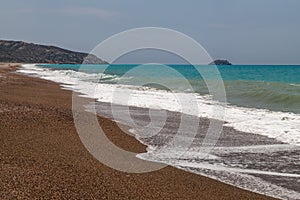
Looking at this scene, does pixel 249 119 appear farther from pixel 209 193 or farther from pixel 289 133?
pixel 209 193

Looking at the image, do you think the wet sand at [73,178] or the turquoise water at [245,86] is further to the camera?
the turquoise water at [245,86]

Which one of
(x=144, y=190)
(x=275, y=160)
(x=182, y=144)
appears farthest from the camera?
(x=182, y=144)

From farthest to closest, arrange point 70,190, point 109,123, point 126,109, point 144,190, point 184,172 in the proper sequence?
point 126,109 < point 109,123 < point 184,172 < point 144,190 < point 70,190

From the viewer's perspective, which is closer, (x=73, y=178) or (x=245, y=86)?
(x=73, y=178)

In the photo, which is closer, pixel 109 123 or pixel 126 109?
pixel 109 123

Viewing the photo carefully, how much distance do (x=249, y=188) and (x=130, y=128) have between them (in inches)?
254

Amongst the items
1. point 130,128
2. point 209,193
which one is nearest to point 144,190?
point 209,193

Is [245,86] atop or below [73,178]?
atop

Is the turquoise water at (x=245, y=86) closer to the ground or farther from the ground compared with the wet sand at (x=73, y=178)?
farther from the ground

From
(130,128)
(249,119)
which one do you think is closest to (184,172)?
(130,128)

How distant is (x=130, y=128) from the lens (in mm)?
13047

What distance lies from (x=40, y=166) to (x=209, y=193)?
3.04 metres

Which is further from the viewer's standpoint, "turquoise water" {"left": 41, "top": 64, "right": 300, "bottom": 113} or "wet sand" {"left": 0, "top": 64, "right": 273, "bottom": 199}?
"turquoise water" {"left": 41, "top": 64, "right": 300, "bottom": 113}

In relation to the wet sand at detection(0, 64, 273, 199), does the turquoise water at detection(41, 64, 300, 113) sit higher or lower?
higher
